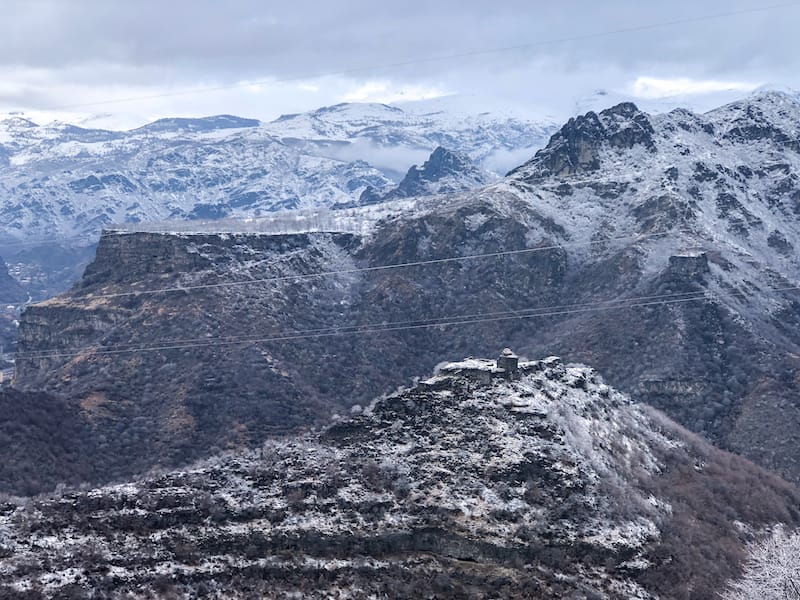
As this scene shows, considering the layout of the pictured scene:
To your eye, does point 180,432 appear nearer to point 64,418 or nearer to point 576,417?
point 64,418

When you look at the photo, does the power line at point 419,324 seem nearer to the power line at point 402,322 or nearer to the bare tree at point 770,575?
the power line at point 402,322

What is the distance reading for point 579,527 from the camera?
80438 mm

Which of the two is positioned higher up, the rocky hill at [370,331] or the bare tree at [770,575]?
the rocky hill at [370,331]

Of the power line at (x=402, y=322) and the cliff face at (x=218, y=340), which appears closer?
the cliff face at (x=218, y=340)

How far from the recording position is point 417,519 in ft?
260

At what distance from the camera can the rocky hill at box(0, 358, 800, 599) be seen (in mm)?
71625

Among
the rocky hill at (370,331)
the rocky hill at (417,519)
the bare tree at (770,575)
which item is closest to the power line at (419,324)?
the rocky hill at (370,331)

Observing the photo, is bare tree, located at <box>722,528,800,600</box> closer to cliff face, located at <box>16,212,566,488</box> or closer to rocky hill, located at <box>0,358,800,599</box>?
rocky hill, located at <box>0,358,800,599</box>

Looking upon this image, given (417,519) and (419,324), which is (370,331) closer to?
(419,324)

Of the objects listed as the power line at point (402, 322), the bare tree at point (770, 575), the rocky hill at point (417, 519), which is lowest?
the bare tree at point (770, 575)

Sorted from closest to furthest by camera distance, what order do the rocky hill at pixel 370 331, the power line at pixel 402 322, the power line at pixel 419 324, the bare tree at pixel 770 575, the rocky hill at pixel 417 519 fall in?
the rocky hill at pixel 417 519, the bare tree at pixel 770 575, the rocky hill at pixel 370 331, the power line at pixel 419 324, the power line at pixel 402 322

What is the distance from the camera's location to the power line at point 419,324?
542 feet

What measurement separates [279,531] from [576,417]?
114ft

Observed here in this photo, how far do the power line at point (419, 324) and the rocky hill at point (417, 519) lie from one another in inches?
2947
